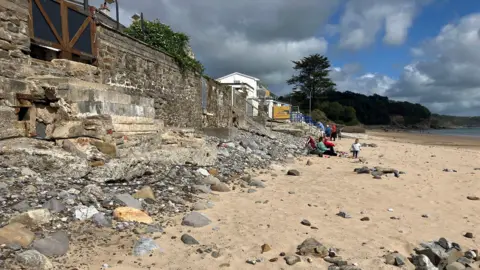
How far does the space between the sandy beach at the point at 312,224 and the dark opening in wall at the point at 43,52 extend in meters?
4.70

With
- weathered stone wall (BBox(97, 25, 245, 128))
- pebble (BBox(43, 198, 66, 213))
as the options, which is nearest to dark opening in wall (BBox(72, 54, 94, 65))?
weathered stone wall (BBox(97, 25, 245, 128))

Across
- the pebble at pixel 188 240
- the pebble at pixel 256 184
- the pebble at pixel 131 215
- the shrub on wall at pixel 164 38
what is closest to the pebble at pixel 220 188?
the pebble at pixel 256 184

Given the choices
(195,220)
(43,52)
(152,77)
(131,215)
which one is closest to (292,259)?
(195,220)

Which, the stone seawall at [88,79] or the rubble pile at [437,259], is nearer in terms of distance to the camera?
the rubble pile at [437,259]

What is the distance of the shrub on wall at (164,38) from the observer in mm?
12856

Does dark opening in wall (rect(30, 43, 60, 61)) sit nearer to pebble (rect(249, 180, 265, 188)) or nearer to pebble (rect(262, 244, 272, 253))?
pebble (rect(249, 180, 265, 188))

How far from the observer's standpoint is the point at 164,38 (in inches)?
527

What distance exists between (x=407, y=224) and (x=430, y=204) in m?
1.74

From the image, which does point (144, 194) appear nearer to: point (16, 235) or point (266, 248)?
point (16, 235)

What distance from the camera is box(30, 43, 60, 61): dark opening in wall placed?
6656 mm

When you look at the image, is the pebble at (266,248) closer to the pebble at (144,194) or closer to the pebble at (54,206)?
the pebble at (144,194)

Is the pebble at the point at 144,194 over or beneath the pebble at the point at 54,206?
beneath

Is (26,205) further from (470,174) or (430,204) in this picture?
(470,174)

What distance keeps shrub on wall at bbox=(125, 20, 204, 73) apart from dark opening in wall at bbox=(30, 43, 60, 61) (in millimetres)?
5604
